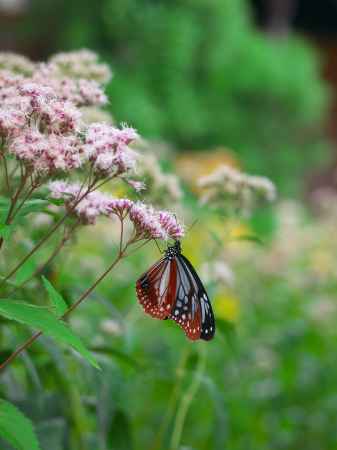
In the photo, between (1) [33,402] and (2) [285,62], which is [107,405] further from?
(2) [285,62]

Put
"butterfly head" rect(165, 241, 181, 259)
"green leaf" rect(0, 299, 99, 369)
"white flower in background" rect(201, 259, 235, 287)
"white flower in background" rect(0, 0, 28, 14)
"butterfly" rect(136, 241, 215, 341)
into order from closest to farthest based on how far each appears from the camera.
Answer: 1. "green leaf" rect(0, 299, 99, 369)
2. "butterfly" rect(136, 241, 215, 341)
3. "butterfly head" rect(165, 241, 181, 259)
4. "white flower in background" rect(201, 259, 235, 287)
5. "white flower in background" rect(0, 0, 28, 14)

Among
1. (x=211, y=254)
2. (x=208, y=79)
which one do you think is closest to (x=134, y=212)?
(x=211, y=254)

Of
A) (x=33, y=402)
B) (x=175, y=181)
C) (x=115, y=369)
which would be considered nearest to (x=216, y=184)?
(x=175, y=181)

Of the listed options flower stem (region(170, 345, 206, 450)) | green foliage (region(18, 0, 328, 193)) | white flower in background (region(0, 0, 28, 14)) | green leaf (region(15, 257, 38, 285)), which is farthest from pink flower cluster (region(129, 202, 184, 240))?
→ white flower in background (region(0, 0, 28, 14))

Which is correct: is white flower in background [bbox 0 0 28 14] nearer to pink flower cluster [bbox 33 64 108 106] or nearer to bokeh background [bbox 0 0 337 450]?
bokeh background [bbox 0 0 337 450]

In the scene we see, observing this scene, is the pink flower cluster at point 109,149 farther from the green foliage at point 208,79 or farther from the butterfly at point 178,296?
the green foliage at point 208,79

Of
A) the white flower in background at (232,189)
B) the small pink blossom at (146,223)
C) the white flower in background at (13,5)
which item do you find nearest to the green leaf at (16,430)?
the small pink blossom at (146,223)
